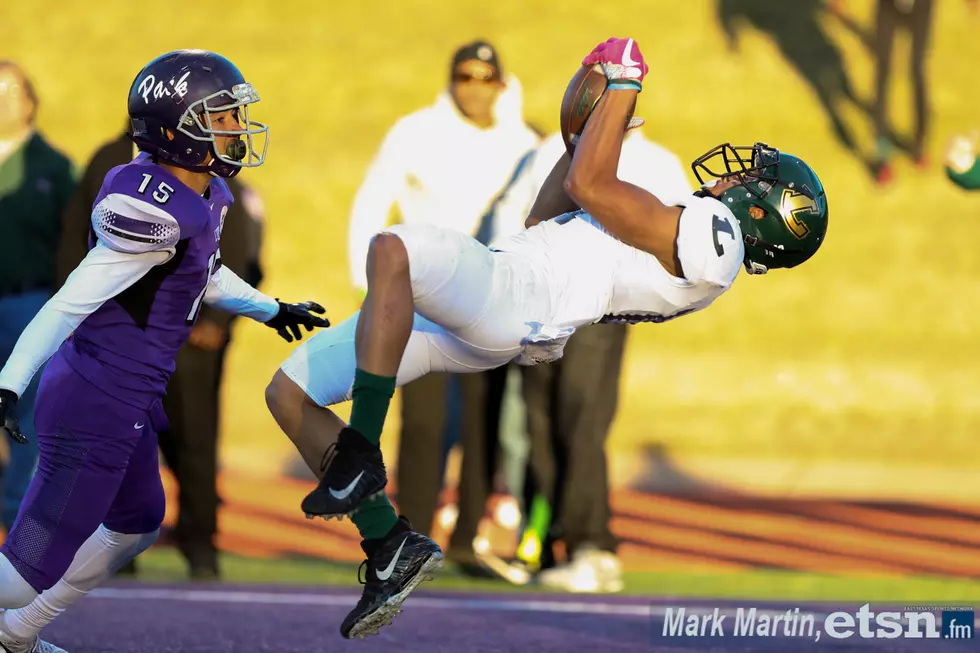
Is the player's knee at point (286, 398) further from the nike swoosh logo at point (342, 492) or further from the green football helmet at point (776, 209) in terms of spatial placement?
the green football helmet at point (776, 209)

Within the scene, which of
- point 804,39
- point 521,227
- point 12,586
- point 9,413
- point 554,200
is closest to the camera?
point 9,413

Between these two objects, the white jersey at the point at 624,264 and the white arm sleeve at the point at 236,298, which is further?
the white arm sleeve at the point at 236,298

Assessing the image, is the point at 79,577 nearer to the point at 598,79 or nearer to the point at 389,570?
the point at 389,570

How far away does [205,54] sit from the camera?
4305 millimetres

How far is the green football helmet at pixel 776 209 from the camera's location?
422cm

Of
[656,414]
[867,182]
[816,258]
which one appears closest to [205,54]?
[656,414]

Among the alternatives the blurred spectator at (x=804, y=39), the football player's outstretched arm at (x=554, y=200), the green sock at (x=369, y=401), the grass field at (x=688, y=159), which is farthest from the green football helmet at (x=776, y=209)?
the blurred spectator at (x=804, y=39)

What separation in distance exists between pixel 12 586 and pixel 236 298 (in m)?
1.03

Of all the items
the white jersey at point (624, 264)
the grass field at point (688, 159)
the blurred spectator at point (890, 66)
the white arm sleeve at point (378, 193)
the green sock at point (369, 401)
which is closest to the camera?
the green sock at point (369, 401)

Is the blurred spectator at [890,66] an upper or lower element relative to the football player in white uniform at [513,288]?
upper

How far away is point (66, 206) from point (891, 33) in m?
10.8

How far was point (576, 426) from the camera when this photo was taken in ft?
21.6

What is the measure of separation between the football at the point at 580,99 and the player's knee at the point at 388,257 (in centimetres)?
67

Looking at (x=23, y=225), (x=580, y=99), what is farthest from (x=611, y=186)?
(x=23, y=225)
